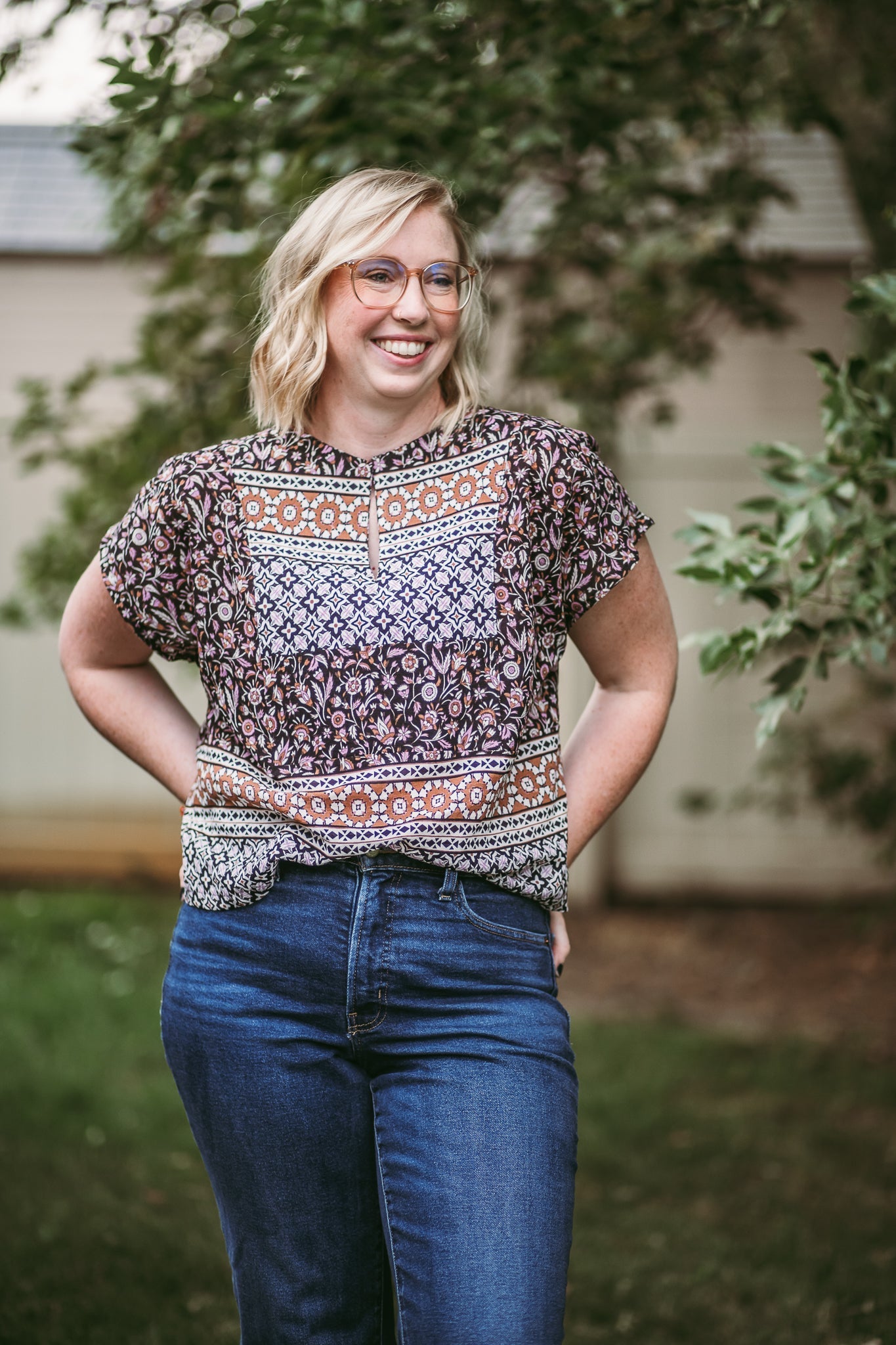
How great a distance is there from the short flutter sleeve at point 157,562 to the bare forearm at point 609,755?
0.58m

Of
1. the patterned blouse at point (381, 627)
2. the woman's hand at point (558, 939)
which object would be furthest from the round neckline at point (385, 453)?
the woman's hand at point (558, 939)

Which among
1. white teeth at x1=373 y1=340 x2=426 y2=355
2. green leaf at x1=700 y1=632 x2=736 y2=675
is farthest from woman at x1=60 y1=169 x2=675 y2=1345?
green leaf at x1=700 y1=632 x2=736 y2=675

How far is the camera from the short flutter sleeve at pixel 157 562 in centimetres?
190

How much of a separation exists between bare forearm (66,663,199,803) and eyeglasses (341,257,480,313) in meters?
0.67

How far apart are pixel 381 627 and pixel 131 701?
0.54m

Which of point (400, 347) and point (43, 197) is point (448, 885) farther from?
point (43, 197)

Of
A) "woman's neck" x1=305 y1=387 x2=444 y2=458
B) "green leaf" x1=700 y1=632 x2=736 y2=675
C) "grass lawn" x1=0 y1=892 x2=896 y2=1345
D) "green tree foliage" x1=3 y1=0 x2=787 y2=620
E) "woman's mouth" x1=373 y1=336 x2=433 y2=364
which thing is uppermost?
"green tree foliage" x1=3 y1=0 x2=787 y2=620

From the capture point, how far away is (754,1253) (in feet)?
11.7

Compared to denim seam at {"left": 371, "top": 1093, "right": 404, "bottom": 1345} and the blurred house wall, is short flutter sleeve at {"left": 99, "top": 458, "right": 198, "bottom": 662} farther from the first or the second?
the blurred house wall

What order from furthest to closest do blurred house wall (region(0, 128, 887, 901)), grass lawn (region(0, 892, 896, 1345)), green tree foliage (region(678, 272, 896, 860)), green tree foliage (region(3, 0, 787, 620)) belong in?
1. blurred house wall (region(0, 128, 887, 901))
2. grass lawn (region(0, 892, 896, 1345))
3. green tree foliage (region(3, 0, 787, 620))
4. green tree foliage (region(678, 272, 896, 860))

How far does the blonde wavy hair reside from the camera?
189cm

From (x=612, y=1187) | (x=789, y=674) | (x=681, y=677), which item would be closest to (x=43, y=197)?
(x=681, y=677)

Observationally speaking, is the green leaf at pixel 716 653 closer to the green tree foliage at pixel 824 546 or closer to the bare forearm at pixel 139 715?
the green tree foliage at pixel 824 546

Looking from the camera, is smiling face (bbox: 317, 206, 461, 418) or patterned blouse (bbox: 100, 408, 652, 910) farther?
smiling face (bbox: 317, 206, 461, 418)
